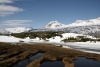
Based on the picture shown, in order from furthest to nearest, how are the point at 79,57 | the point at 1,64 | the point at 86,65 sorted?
the point at 79,57 → the point at 86,65 → the point at 1,64

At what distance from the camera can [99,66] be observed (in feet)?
119

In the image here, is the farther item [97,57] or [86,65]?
[97,57]

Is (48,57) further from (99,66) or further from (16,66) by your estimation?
(99,66)

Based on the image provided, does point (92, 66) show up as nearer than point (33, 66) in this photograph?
No

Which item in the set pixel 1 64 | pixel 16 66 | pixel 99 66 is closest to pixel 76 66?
pixel 99 66

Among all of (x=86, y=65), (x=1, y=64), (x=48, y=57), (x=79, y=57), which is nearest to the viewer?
(x=1, y=64)

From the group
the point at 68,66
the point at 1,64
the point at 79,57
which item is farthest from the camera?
the point at 79,57

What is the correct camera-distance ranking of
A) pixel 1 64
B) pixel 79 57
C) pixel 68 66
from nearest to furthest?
pixel 1 64 → pixel 68 66 → pixel 79 57

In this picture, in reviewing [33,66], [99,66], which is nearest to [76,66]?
[99,66]

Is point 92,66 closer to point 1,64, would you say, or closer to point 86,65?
point 86,65

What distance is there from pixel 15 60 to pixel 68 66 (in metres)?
12.9

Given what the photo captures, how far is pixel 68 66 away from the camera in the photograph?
3425cm

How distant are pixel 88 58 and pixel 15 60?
2098cm

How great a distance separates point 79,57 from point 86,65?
9947 millimetres
